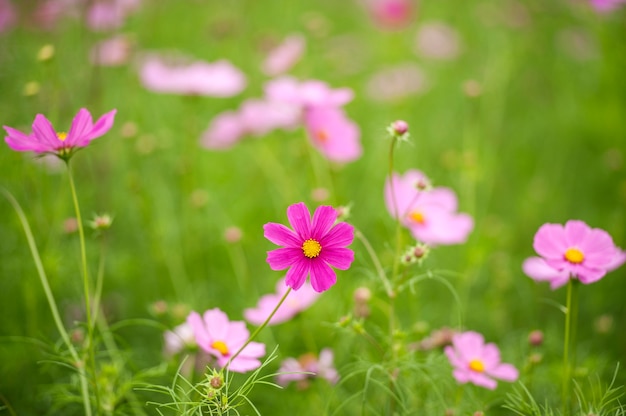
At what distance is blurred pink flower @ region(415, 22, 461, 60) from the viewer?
106 inches

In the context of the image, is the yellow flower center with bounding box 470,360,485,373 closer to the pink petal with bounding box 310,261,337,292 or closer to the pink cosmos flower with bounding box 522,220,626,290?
the pink cosmos flower with bounding box 522,220,626,290

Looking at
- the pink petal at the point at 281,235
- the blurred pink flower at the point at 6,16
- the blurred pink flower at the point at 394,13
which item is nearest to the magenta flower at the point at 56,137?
the pink petal at the point at 281,235

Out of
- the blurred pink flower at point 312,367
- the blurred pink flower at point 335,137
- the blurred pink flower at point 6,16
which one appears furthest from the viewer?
the blurred pink flower at point 6,16

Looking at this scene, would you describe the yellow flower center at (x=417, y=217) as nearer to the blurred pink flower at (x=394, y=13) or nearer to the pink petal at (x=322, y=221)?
the pink petal at (x=322, y=221)

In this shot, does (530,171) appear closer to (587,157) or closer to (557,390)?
(587,157)

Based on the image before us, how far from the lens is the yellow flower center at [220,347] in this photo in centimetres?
79

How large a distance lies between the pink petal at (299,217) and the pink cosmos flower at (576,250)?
348mm

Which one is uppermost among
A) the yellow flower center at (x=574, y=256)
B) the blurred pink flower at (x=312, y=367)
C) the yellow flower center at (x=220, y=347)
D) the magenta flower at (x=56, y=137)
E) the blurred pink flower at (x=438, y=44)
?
the blurred pink flower at (x=438, y=44)

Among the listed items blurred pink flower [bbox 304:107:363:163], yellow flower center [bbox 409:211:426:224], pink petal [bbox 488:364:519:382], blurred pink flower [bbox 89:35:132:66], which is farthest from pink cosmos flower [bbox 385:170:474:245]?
blurred pink flower [bbox 89:35:132:66]

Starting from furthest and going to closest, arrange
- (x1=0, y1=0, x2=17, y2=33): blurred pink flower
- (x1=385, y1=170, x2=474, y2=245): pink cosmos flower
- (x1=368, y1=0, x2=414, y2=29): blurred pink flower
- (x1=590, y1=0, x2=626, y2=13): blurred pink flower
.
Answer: (x1=368, y1=0, x2=414, y2=29): blurred pink flower < (x1=0, y1=0, x2=17, y2=33): blurred pink flower < (x1=590, y1=0, x2=626, y2=13): blurred pink flower < (x1=385, y1=170, x2=474, y2=245): pink cosmos flower

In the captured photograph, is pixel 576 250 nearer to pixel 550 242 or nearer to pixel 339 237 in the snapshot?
pixel 550 242

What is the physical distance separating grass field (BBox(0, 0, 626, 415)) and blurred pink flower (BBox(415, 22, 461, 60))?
0.04ft

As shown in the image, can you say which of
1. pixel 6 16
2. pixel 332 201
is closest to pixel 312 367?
pixel 332 201

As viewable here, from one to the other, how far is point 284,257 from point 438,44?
2334mm
